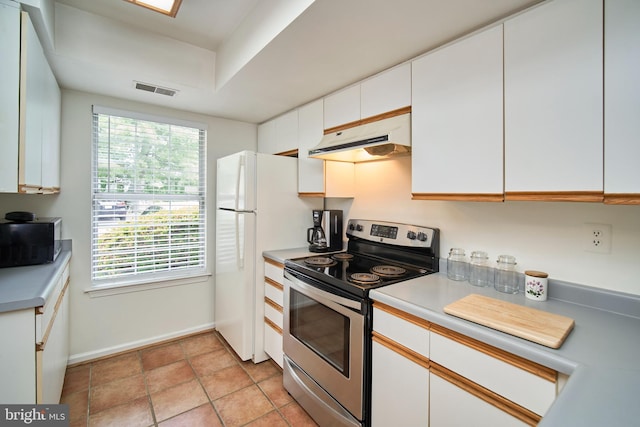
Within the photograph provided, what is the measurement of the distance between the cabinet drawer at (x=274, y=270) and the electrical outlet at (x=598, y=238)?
179 centimetres

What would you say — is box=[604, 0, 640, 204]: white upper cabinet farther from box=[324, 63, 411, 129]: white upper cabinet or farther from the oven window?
the oven window

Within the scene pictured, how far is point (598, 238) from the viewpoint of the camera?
4.28 ft

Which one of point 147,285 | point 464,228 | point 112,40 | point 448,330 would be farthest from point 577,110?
point 147,285

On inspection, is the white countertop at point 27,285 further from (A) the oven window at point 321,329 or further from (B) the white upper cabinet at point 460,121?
(B) the white upper cabinet at point 460,121

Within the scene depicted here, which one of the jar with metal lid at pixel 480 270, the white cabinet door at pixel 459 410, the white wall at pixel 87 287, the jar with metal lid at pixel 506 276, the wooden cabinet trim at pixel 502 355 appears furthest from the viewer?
the white wall at pixel 87 287

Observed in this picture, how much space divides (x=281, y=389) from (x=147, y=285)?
5.18ft

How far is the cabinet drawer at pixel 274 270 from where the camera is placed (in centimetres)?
225

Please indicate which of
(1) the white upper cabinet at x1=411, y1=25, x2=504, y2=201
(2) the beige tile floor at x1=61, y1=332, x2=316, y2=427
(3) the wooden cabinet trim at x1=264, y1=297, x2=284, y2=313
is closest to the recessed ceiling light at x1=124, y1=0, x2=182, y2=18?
(1) the white upper cabinet at x1=411, y1=25, x2=504, y2=201

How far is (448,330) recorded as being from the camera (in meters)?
1.18

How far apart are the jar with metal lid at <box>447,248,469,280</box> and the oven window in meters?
0.68

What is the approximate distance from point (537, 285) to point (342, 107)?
162 cm

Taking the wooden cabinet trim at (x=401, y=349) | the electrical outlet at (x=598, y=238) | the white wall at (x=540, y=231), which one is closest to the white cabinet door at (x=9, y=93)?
the wooden cabinet trim at (x=401, y=349)

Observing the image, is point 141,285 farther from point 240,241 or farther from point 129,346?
point 240,241

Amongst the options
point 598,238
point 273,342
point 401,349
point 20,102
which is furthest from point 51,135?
point 598,238
